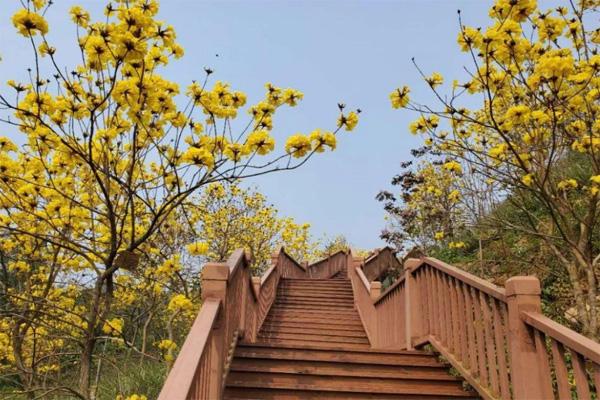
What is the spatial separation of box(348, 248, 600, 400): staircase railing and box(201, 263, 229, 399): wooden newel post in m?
1.67

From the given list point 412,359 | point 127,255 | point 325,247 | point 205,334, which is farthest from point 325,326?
point 325,247

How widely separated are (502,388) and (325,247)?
27.9m

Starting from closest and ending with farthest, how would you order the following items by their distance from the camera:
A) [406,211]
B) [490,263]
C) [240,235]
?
[490,263] < [406,211] < [240,235]

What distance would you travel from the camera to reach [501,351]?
259cm

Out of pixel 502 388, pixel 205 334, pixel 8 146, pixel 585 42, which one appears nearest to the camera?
pixel 205 334

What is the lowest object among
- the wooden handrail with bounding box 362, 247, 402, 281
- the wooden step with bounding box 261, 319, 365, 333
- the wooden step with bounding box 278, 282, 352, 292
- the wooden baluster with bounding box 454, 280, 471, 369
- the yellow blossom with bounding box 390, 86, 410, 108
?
the wooden baluster with bounding box 454, 280, 471, 369

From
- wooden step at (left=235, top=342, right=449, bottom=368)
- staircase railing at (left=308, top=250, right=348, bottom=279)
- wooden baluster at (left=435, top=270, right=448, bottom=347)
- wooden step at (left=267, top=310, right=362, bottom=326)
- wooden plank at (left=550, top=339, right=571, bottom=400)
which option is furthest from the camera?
staircase railing at (left=308, top=250, right=348, bottom=279)

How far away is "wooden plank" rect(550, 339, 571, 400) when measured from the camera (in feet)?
6.34

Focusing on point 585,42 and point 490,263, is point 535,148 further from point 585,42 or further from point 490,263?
point 490,263

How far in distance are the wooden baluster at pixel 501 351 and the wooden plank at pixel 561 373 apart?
436mm

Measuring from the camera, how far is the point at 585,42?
386cm

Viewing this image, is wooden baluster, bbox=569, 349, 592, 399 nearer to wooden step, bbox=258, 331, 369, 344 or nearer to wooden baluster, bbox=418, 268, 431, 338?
wooden baluster, bbox=418, 268, 431, 338

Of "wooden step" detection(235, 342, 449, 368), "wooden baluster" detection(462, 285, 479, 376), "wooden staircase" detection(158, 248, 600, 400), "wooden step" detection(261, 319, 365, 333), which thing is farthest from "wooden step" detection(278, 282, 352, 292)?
"wooden baluster" detection(462, 285, 479, 376)

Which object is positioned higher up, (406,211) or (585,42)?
(406,211)
